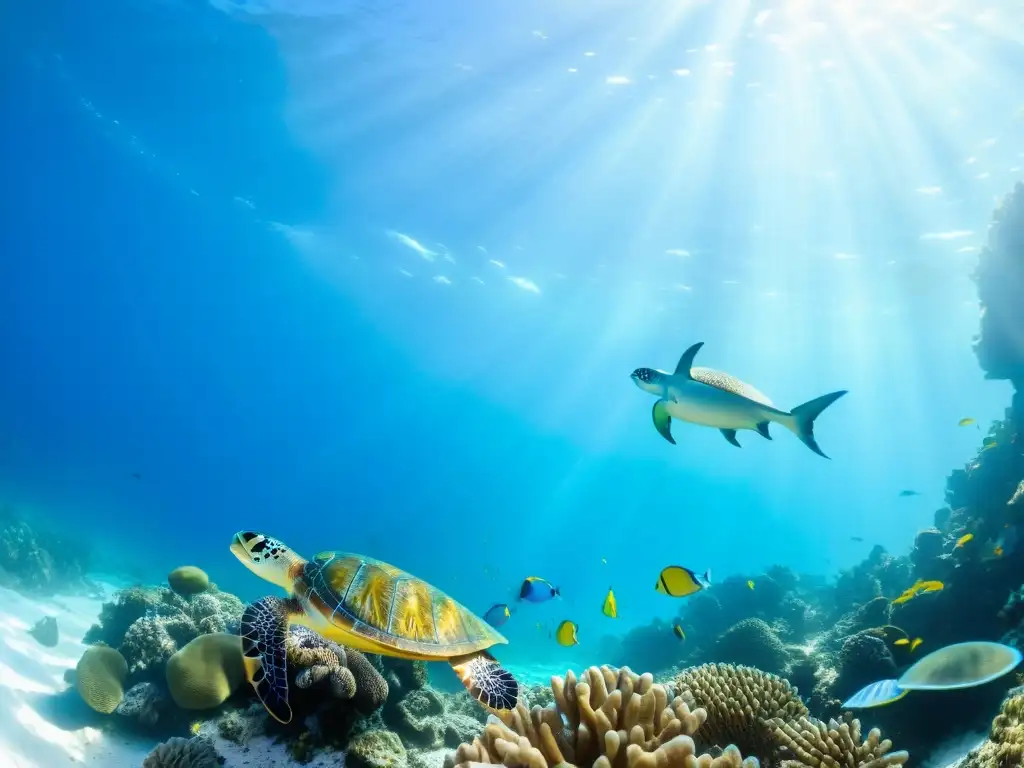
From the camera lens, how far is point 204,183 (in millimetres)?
30734

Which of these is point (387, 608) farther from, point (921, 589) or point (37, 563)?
A: point (37, 563)

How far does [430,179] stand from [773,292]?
21282 mm

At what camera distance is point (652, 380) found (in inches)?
159

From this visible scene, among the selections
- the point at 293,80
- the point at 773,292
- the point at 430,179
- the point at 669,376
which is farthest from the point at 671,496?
the point at 669,376

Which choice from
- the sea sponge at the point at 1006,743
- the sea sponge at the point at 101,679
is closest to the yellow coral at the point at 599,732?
the sea sponge at the point at 1006,743

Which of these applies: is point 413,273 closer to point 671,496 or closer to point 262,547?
point 262,547

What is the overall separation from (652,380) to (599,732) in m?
2.51

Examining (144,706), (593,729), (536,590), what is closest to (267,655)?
(593,729)

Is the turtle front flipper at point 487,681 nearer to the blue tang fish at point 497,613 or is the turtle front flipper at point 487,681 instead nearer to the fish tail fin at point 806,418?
the fish tail fin at point 806,418

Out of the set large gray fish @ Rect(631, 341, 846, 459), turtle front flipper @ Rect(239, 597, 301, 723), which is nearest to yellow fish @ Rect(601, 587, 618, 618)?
large gray fish @ Rect(631, 341, 846, 459)

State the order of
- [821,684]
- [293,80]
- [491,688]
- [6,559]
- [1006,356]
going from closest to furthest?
1. [491,688]
2. [821,684]
3. [1006,356]
4. [6,559]
5. [293,80]

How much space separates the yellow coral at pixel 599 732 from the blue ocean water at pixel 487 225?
13.9 m

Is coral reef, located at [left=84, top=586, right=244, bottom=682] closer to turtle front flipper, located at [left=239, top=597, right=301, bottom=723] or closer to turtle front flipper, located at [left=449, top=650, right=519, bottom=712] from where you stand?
turtle front flipper, located at [left=239, top=597, right=301, bottom=723]

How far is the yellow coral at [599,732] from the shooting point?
2.21 metres
